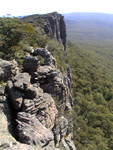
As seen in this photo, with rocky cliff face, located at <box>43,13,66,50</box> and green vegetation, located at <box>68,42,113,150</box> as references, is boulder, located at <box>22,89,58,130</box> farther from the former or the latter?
rocky cliff face, located at <box>43,13,66,50</box>

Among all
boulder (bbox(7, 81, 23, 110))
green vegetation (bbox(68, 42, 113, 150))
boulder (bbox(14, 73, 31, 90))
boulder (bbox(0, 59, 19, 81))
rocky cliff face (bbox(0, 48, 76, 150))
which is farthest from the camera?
green vegetation (bbox(68, 42, 113, 150))

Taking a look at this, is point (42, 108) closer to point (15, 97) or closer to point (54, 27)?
point (15, 97)

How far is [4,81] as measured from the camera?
1547 cm

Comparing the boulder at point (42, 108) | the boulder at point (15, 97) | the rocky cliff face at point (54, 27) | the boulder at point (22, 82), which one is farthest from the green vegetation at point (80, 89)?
the boulder at point (42, 108)

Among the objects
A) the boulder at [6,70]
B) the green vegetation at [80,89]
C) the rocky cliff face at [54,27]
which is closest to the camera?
the boulder at [6,70]

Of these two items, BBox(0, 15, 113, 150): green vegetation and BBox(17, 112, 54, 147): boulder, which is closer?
BBox(17, 112, 54, 147): boulder

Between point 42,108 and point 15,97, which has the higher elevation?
point 15,97

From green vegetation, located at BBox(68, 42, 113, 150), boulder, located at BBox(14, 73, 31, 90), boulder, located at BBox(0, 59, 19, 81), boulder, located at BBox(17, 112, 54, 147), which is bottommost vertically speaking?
green vegetation, located at BBox(68, 42, 113, 150)

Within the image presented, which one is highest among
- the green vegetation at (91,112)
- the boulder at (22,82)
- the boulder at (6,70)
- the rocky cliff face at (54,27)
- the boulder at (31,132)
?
the rocky cliff face at (54,27)

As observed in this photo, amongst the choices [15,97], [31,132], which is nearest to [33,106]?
[15,97]

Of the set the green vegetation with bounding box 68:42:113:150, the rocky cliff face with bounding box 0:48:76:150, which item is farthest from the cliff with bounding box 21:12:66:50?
the rocky cliff face with bounding box 0:48:76:150

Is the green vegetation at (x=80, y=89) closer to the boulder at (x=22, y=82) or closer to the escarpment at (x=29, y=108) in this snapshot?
the escarpment at (x=29, y=108)

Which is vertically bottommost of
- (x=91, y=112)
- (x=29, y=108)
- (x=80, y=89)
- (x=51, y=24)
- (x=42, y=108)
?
(x=91, y=112)

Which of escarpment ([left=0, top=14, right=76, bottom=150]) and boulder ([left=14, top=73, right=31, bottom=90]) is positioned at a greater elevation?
boulder ([left=14, top=73, right=31, bottom=90])
